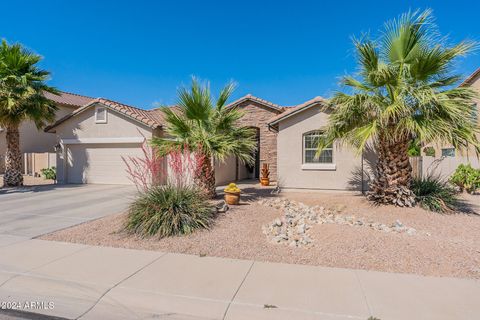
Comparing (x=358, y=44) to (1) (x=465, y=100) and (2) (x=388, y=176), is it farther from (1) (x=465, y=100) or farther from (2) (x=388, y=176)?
(2) (x=388, y=176)

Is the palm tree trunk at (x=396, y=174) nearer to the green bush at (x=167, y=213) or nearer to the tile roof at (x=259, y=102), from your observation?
the green bush at (x=167, y=213)

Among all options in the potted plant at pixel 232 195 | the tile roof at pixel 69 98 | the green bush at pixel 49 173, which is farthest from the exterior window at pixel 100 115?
the potted plant at pixel 232 195

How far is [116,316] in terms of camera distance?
135 inches

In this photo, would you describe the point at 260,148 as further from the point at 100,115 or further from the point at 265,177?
the point at 100,115

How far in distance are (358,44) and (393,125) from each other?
264cm

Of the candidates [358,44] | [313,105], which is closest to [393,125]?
[358,44]

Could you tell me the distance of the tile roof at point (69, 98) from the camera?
2297 centimetres

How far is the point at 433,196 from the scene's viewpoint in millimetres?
8602

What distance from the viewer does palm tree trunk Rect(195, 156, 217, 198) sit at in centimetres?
923

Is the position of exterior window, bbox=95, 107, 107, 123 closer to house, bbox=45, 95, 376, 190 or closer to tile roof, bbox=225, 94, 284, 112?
house, bbox=45, 95, 376, 190

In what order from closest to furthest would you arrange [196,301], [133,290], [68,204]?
[196,301], [133,290], [68,204]

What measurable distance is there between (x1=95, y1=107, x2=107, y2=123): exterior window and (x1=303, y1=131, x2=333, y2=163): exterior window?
437 inches

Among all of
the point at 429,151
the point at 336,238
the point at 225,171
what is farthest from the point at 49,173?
the point at 429,151

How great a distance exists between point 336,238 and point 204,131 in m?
5.35
